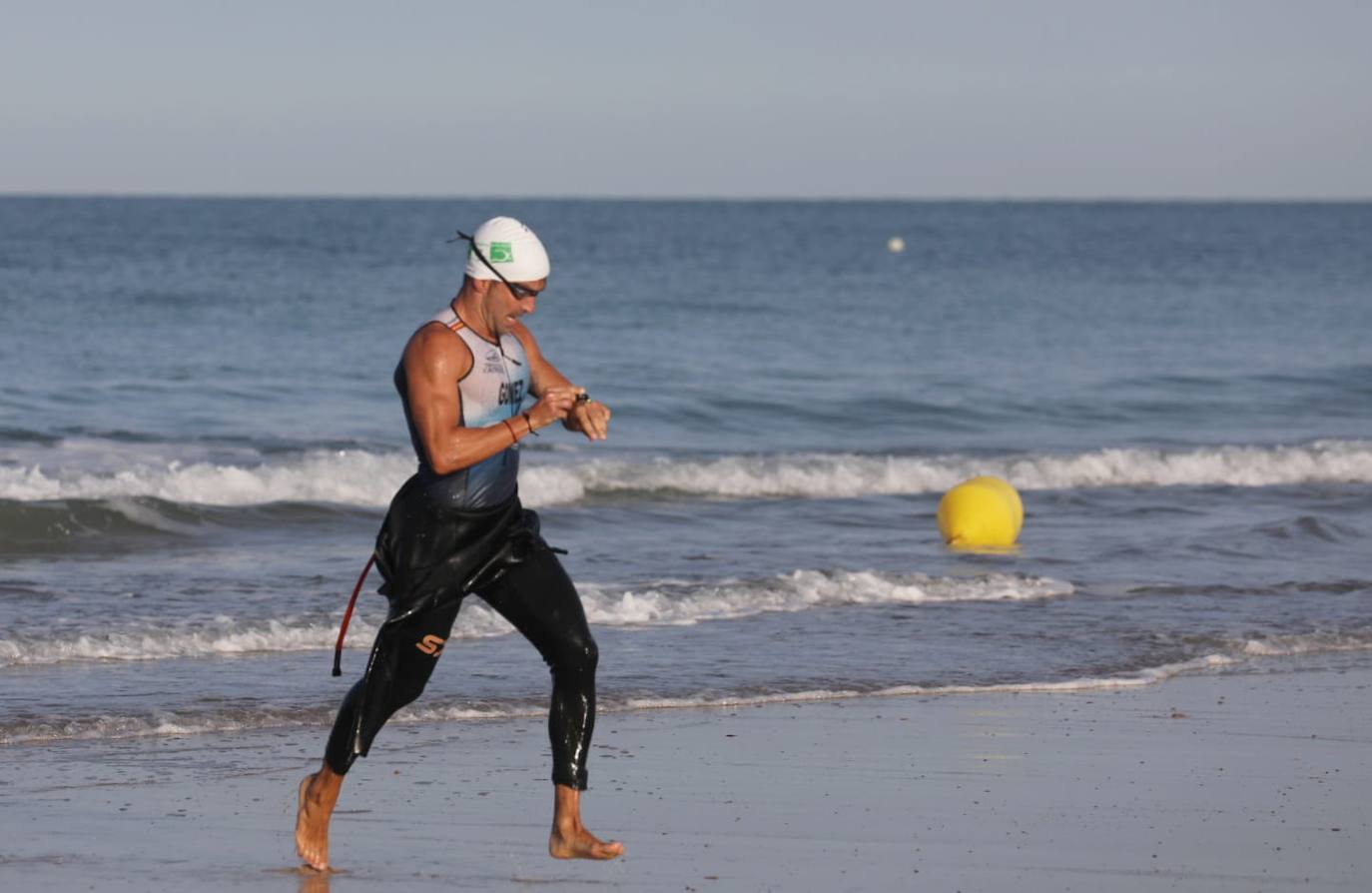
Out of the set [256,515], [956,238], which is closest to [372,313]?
[256,515]

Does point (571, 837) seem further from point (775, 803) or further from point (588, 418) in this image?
point (588, 418)

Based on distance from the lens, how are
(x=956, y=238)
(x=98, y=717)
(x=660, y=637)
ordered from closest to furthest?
(x=98, y=717) < (x=660, y=637) < (x=956, y=238)

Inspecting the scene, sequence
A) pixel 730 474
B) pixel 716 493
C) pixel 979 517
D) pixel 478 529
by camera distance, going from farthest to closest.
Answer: pixel 730 474
pixel 716 493
pixel 979 517
pixel 478 529

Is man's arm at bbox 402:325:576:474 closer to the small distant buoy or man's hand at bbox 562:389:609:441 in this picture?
man's hand at bbox 562:389:609:441

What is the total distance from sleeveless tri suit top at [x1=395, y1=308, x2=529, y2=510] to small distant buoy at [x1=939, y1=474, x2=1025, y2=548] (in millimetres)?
8583

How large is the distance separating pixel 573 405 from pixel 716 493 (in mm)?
12141

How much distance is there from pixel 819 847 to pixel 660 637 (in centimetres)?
424

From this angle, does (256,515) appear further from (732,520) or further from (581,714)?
(581,714)

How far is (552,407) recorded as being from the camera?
5.37m

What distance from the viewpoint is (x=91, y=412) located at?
67.5 ft

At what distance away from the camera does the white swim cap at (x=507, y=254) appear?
5.54m

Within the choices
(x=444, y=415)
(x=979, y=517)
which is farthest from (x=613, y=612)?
(x=444, y=415)

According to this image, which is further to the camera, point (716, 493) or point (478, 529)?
point (716, 493)

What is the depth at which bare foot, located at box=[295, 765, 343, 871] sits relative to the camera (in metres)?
5.80
